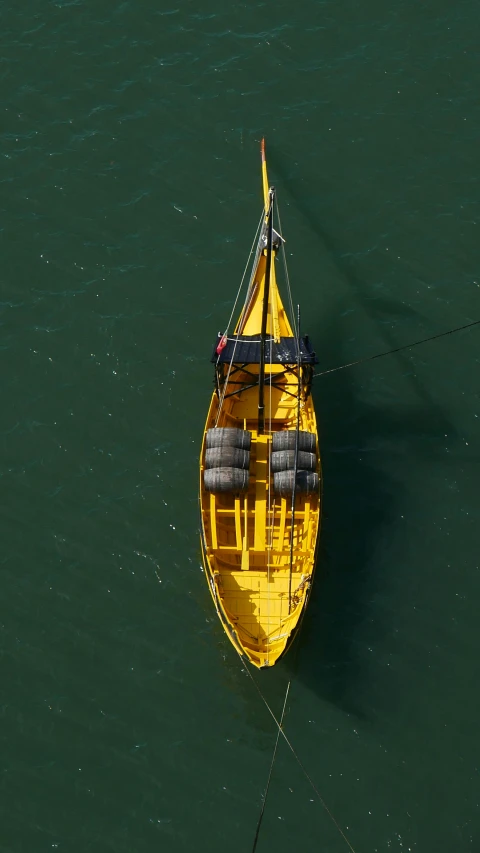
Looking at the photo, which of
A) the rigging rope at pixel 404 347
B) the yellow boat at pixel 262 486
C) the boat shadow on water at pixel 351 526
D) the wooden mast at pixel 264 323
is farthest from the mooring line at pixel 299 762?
the rigging rope at pixel 404 347

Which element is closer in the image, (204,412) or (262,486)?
(262,486)

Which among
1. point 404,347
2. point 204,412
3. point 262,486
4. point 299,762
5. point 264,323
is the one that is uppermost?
point 404,347

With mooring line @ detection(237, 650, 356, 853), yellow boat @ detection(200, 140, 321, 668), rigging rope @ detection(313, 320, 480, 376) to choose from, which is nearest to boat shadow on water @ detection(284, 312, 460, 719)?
rigging rope @ detection(313, 320, 480, 376)

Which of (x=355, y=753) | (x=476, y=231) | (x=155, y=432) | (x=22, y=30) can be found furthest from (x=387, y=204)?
(x=355, y=753)

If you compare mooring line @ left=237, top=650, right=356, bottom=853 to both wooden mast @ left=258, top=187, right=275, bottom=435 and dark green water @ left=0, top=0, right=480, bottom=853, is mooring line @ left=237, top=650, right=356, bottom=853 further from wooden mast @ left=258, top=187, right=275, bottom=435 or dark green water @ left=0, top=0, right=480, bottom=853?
wooden mast @ left=258, top=187, right=275, bottom=435

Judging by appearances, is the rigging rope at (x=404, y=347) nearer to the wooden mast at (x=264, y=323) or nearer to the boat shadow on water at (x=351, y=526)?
the boat shadow on water at (x=351, y=526)

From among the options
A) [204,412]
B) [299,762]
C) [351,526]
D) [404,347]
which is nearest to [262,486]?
[351,526]

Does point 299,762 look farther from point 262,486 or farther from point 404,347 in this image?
point 404,347
